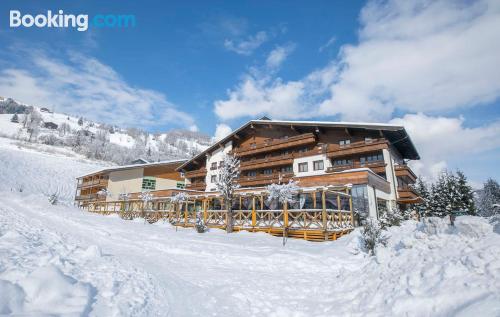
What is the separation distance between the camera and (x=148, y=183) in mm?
43750

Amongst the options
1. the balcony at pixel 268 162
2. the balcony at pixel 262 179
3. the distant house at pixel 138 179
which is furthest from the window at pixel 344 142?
the distant house at pixel 138 179

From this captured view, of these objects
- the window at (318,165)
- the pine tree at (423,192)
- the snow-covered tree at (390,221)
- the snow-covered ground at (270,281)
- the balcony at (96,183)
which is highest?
the balcony at (96,183)

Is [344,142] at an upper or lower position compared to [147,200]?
upper

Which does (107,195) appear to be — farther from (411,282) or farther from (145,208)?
(411,282)

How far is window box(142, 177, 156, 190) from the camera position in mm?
43344

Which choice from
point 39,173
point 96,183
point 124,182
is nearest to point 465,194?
point 124,182

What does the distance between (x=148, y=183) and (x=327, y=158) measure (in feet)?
92.8

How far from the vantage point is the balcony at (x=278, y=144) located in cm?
3152

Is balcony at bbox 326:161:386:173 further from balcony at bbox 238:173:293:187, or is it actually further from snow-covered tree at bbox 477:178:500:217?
snow-covered tree at bbox 477:178:500:217

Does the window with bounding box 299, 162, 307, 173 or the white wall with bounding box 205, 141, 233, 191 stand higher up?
the white wall with bounding box 205, 141, 233, 191

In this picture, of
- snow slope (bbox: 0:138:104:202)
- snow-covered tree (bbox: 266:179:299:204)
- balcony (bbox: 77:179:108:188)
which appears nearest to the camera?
snow-covered tree (bbox: 266:179:299:204)

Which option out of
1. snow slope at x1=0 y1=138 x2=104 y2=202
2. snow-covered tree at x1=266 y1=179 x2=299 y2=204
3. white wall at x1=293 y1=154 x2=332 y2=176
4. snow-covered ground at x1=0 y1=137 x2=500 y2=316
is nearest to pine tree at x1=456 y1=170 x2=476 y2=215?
white wall at x1=293 y1=154 x2=332 y2=176

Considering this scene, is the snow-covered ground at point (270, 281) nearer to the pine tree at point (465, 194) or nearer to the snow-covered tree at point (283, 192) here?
the snow-covered tree at point (283, 192)

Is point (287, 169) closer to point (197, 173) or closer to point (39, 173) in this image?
point (197, 173)
